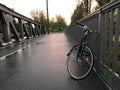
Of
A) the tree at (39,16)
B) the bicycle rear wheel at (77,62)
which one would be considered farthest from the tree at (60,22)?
the bicycle rear wheel at (77,62)

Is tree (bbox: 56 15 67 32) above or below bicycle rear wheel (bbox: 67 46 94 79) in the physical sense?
above

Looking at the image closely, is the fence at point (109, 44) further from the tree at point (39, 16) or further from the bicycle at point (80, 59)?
the tree at point (39, 16)

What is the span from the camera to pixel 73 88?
2729mm

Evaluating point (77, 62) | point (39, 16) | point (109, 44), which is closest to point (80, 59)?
point (77, 62)

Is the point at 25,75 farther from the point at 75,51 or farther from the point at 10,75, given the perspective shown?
the point at 75,51

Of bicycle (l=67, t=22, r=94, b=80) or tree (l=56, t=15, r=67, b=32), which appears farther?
tree (l=56, t=15, r=67, b=32)

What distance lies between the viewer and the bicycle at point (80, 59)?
3.43 metres

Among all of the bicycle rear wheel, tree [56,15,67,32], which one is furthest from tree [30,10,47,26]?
the bicycle rear wheel

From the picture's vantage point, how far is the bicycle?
3426 mm

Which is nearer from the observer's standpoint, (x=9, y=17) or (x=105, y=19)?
(x=105, y=19)

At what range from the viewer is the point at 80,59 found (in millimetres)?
Answer: 3615

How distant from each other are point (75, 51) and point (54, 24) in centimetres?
7666

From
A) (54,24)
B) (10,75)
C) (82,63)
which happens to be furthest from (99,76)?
(54,24)

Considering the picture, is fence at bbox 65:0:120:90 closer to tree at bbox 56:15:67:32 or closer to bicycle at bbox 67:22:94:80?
bicycle at bbox 67:22:94:80
